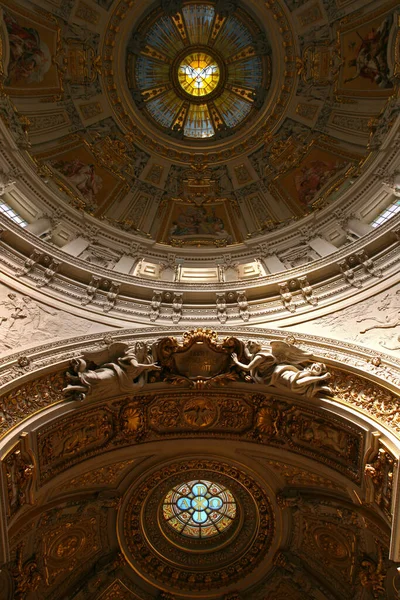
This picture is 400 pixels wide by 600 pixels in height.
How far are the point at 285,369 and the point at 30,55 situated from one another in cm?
1779

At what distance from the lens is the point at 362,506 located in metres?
11.6

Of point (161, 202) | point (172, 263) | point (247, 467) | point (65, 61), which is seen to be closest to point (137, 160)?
point (161, 202)

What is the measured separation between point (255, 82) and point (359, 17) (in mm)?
6126

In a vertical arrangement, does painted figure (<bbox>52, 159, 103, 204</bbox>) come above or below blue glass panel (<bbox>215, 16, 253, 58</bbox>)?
below

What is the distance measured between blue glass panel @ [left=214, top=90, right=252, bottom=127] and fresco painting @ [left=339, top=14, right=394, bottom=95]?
552 cm

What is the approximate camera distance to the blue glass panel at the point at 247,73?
24.9 m

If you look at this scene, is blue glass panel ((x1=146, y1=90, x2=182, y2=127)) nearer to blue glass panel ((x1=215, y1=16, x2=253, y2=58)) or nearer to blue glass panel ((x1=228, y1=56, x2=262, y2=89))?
blue glass panel ((x1=228, y1=56, x2=262, y2=89))

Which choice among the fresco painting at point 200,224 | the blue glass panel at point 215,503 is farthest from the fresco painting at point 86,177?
the blue glass panel at point 215,503

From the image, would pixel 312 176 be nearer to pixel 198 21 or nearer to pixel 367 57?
pixel 367 57

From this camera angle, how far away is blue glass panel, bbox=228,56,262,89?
24859mm

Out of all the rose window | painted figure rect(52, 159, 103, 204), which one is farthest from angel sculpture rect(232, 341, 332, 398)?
the rose window

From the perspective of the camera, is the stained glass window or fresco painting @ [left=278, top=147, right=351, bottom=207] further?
fresco painting @ [left=278, top=147, right=351, bottom=207]

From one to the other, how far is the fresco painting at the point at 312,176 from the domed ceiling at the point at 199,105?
7 centimetres

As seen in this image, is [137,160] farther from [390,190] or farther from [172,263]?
[390,190]
